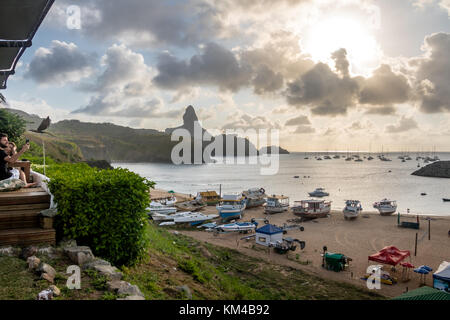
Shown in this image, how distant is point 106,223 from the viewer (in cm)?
538

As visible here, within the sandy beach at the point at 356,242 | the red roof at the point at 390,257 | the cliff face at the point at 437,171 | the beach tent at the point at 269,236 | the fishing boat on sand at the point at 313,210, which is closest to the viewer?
the red roof at the point at 390,257

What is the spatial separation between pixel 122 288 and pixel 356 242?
71.7 ft

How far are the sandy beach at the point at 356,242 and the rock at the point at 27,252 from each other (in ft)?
43.1

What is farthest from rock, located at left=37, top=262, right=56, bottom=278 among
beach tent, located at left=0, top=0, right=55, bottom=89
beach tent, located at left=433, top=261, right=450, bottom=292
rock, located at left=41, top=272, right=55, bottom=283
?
beach tent, located at left=433, top=261, right=450, bottom=292

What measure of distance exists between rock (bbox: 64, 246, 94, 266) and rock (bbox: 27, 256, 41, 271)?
18.6 inches

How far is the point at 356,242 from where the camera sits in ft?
71.9

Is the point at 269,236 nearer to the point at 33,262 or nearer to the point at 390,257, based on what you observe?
the point at 390,257

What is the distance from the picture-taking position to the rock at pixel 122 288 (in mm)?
3958

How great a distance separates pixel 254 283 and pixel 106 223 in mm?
8203

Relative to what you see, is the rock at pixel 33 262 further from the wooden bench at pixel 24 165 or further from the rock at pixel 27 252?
the wooden bench at pixel 24 165

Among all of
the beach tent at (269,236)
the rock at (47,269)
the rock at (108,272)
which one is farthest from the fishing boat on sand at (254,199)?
the rock at (47,269)

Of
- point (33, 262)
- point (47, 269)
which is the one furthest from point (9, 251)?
point (47, 269)

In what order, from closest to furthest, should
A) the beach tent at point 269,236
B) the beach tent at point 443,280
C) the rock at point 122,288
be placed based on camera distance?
the rock at point 122,288
the beach tent at point 443,280
the beach tent at point 269,236

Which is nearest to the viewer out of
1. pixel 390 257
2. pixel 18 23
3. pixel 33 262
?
pixel 33 262
